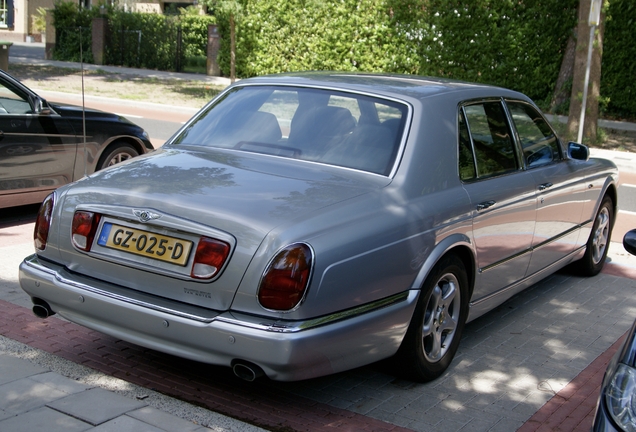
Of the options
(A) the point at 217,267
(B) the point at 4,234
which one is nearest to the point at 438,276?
(A) the point at 217,267

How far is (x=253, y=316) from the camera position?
3.64 metres

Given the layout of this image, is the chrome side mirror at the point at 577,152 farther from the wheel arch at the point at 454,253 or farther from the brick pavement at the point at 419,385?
the wheel arch at the point at 454,253

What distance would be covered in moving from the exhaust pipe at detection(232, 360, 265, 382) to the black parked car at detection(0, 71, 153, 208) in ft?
13.1

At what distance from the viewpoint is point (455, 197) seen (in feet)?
15.2

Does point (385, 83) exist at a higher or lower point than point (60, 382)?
higher

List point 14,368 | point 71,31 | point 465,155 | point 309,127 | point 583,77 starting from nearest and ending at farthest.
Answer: point 14,368, point 309,127, point 465,155, point 583,77, point 71,31

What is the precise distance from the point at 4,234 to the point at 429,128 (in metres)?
4.64

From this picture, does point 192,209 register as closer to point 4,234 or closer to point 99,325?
point 99,325

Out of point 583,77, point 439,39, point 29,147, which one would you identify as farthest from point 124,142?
point 439,39

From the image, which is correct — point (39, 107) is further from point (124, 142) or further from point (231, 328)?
point (231, 328)

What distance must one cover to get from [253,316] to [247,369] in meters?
0.26

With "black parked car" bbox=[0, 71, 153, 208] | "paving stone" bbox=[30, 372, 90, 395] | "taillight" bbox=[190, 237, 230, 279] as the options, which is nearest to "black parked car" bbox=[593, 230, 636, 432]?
"taillight" bbox=[190, 237, 230, 279]

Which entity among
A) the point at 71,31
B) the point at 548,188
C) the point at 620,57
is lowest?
the point at 548,188

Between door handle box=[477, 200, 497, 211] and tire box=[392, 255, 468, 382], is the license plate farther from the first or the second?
door handle box=[477, 200, 497, 211]
